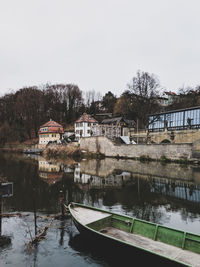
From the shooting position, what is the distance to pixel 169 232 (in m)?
7.72

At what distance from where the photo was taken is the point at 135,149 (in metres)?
39.6

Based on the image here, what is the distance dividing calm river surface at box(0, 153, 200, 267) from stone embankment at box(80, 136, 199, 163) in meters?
8.10

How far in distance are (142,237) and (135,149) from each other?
31.7 meters

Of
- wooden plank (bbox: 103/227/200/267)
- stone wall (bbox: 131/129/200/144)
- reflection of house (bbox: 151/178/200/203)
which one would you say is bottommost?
reflection of house (bbox: 151/178/200/203)

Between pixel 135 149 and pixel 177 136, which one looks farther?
pixel 177 136

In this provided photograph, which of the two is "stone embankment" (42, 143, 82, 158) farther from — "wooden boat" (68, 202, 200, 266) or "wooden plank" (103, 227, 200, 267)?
"wooden plank" (103, 227, 200, 267)

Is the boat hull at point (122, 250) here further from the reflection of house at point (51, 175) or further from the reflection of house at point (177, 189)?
the reflection of house at point (51, 175)

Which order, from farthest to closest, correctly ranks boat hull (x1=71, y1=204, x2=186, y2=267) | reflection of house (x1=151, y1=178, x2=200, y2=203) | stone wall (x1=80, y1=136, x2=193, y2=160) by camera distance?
stone wall (x1=80, y1=136, x2=193, y2=160), reflection of house (x1=151, y1=178, x2=200, y2=203), boat hull (x1=71, y1=204, x2=186, y2=267)

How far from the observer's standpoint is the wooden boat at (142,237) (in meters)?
6.72

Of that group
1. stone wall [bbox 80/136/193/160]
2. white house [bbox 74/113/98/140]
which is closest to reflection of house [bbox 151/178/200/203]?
stone wall [bbox 80/136/193/160]

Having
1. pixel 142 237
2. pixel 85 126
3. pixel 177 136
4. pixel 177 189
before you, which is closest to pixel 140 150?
pixel 177 136

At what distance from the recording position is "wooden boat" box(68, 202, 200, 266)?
6719 mm

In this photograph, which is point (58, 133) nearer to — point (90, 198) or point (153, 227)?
point (90, 198)

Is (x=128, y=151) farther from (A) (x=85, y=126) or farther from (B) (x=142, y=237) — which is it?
(B) (x=142, y=237)
